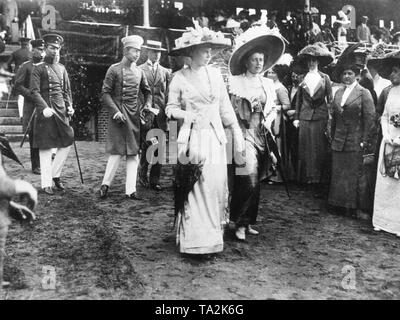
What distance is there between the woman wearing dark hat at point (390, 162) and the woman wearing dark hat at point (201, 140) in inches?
78.9

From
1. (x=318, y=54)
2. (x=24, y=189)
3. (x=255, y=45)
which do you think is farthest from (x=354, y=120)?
(x=24, y=189)

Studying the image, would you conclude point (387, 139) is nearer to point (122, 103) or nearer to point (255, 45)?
point (255, 45)

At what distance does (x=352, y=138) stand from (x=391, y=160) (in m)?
0.72

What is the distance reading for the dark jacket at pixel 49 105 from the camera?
6891mm

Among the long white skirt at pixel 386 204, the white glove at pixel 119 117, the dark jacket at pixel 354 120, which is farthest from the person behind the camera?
the white glove at pixel 119 117

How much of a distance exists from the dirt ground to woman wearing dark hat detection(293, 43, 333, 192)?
36.6 inches

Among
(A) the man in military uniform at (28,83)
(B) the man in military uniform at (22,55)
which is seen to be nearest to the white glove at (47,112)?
(A) the man in military uniform at (28,83)

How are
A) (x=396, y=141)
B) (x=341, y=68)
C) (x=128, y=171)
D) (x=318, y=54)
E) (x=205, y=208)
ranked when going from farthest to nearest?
1. (x=318, y=54)
2. (x=128, y=171)
3. (x=341, y=68)
4. (x=396, y=141)
5. (x=205, y=208)

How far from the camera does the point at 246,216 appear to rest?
5258 mm

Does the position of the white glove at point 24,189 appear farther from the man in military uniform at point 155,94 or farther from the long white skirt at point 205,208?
the man in military uniform at point 155,94

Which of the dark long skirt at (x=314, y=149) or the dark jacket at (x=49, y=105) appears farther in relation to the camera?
the dark long skirt at (x=314, y=149)

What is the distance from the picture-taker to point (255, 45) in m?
5.28

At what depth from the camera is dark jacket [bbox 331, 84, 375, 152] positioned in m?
6.14
